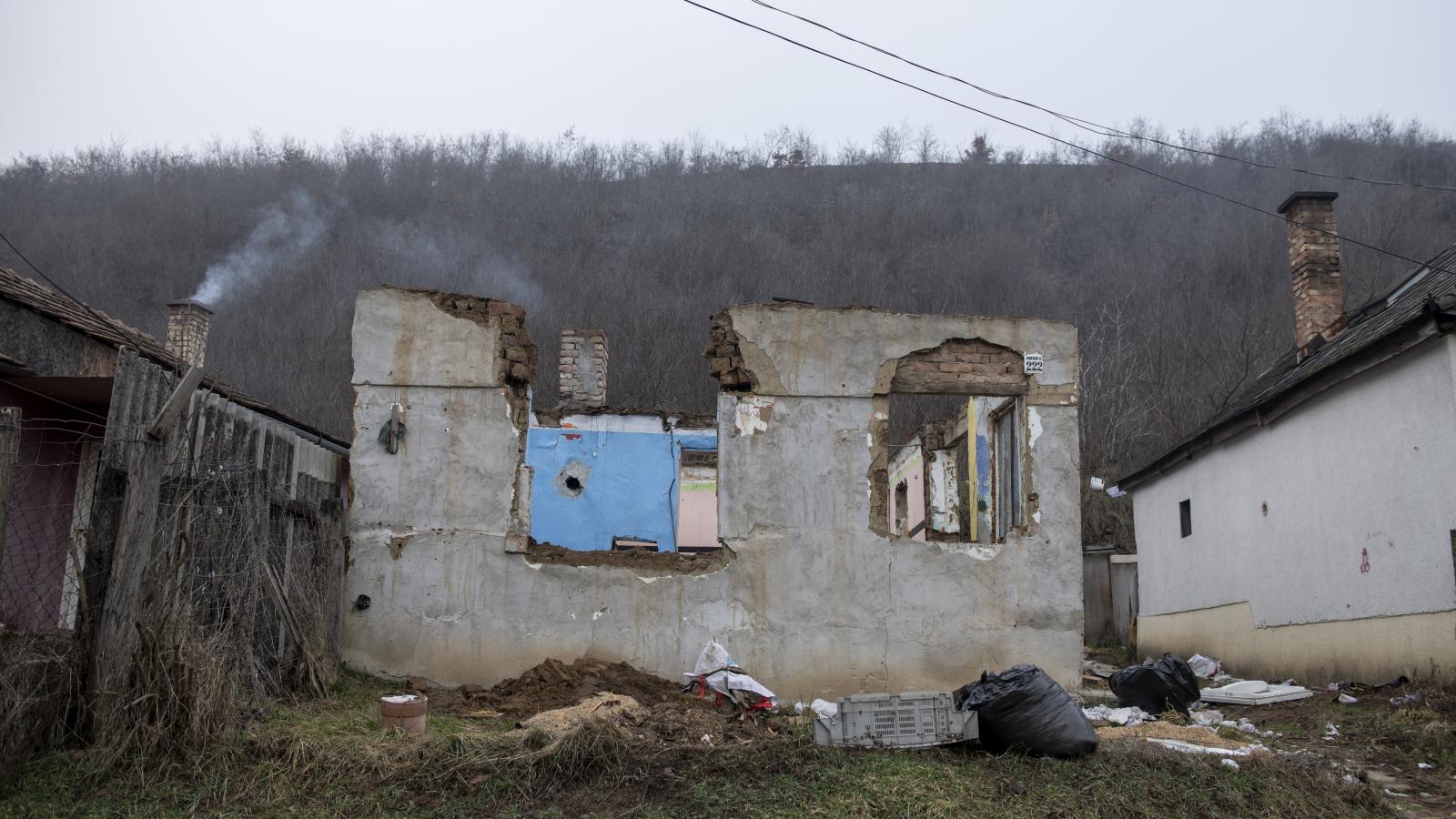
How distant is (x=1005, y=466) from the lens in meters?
13.5

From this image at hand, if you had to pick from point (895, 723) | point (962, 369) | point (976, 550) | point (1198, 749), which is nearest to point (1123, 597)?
Answer: point (976, 550)

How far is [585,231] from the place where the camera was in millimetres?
42312

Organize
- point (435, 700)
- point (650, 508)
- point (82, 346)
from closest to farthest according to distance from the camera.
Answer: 1. point (435, 700)
2. point (82, 346)
3. point (650, 508)

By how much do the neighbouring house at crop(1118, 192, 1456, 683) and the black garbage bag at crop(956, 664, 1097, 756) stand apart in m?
4.89

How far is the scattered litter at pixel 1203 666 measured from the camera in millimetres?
13203

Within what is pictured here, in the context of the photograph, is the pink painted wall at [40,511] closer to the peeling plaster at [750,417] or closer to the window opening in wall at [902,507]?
the peeling plaster at [750,417]

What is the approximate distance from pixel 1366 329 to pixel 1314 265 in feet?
9.66

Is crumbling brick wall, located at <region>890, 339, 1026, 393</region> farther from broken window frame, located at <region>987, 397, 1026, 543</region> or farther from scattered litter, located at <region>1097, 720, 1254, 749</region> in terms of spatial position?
scattered litter, located at <region>1097, 720, 1254, 749</region>

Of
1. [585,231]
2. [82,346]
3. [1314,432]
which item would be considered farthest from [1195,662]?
[585,231]

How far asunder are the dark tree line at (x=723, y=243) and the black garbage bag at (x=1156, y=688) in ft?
46.4

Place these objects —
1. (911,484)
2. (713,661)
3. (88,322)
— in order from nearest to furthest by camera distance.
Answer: (713,661) → (88,322) → (911,484)

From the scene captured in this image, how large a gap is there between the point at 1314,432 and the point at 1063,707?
725 centimetres

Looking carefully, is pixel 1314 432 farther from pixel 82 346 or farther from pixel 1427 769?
pixel 82 346

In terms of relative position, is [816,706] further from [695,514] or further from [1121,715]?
[695,514]
